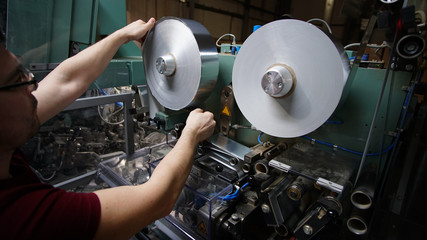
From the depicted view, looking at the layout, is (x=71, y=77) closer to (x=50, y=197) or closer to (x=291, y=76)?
(x=50, y=197)

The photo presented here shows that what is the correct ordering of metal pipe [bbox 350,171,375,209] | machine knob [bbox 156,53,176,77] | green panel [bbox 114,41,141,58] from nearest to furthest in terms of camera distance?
1. metal pipe [bbox 350,171,375,209]
2. machine knob [bbox 156,53,176,77]
3. green panel [bbox 114,41,141,58]

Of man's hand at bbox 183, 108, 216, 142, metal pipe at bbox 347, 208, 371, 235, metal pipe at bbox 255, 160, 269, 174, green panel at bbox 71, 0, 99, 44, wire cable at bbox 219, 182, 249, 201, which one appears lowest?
wire cable at bbox 219, 182, 249, 201

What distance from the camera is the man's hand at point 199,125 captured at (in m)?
0.84

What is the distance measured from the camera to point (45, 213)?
48 centimetres

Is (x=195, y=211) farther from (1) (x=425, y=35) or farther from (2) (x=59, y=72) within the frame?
(1) (x=425, y=35)

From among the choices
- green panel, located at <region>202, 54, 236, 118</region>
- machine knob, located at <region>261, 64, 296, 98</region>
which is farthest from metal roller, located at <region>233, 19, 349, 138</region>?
green panel, located at <region>202, 54, 236, 118</region>

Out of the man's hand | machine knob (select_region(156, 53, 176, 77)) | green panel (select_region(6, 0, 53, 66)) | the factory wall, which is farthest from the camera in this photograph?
the factory wall

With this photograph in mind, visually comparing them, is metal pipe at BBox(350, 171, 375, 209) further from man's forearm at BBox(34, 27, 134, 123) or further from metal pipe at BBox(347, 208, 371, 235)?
man's forearm at BBox(34, 27, 134, 123)

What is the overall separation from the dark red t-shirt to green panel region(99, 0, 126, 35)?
4.79 ft

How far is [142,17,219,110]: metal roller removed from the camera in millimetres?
933

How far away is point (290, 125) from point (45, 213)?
2.26ft

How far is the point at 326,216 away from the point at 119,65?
1371 millimetres

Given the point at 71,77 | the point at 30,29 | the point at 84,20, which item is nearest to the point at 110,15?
the point at 84,20

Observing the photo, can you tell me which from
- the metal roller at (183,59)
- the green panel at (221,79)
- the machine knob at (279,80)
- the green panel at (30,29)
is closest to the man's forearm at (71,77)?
the metal roller at (183,59)
